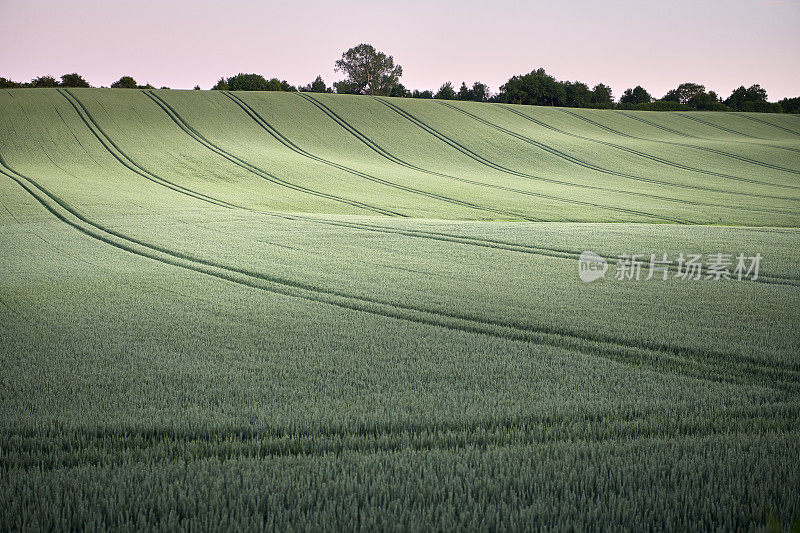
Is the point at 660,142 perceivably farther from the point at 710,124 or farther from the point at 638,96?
A: the point at 638,96

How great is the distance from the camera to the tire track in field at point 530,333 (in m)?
8.05

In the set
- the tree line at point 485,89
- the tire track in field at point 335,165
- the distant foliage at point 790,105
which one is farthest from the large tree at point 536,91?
the tire track in field at point 335,165

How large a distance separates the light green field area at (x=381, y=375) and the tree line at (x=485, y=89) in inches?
2773

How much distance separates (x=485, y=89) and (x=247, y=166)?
7851cm

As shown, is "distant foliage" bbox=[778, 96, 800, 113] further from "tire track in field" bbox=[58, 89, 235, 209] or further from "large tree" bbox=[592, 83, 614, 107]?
"tire track in field" bbox=[58, 89, 235, 209]

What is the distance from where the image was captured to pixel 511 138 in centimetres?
5634

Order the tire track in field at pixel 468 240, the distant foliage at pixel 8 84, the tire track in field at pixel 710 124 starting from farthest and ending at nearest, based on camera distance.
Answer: the distant foliage at pixel 8 84 < the tire track in field at pixel 710 124 < the tire track in field at pixel 468 240

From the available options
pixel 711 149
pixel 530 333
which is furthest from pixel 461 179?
pixel 530 333

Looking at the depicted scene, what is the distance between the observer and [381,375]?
754 cm

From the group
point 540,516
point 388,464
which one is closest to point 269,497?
point 388,464

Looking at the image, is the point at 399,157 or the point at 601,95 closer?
the point at 399,157

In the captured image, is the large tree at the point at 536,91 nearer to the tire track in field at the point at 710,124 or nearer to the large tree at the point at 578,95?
the large tree at the point at 578,95

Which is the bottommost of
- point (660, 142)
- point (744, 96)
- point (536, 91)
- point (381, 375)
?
point (381, 375)

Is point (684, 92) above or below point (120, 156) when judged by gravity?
above
